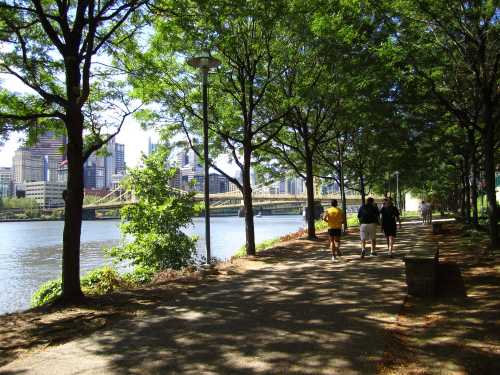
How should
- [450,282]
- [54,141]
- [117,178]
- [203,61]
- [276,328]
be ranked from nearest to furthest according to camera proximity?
[276,328]
[450,282]
[54,141]
[203,61]
[117,178]

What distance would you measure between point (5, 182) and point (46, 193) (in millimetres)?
12609

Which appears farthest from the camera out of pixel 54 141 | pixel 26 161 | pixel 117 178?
pixel 117 178

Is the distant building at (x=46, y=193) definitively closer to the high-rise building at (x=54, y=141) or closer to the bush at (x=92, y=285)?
the bush at (x=92, y=285)

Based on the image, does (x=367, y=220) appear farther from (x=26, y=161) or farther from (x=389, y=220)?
(x=26, y=161)

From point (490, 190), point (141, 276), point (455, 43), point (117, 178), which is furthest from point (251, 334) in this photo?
point (117, 178)

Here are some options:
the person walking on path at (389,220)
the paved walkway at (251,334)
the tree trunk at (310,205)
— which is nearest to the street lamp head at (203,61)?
the paved walkway at (251,334)

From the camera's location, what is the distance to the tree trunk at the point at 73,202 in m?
8.27

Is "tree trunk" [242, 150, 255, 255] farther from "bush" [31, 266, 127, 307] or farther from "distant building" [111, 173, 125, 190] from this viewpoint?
"distant building" [111, 173, 125, 190]

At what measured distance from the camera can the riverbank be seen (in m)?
4.73

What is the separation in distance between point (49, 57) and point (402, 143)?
48.5ft

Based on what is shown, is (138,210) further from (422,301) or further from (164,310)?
(422,301)

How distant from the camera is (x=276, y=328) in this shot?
19.6 feet

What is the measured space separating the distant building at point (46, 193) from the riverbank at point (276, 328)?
8318 cm

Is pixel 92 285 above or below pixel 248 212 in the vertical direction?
below
